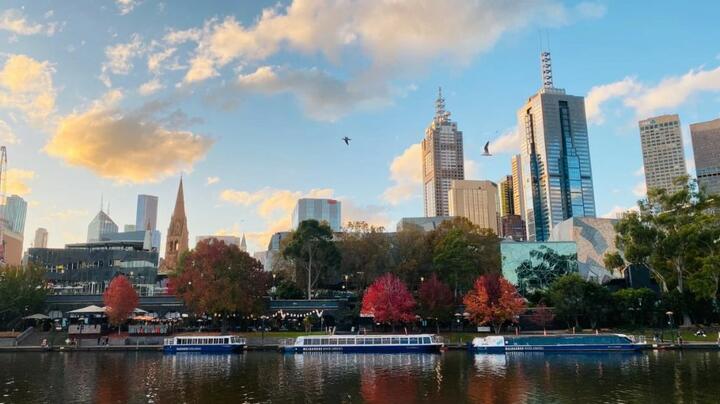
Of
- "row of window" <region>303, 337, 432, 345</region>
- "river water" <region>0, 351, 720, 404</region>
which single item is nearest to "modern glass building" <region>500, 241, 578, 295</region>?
"row of window" <region>303, 337, 432, 345</region>

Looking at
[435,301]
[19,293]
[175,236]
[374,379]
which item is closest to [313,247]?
[435,301]

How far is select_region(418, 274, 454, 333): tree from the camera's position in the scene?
9212 cm

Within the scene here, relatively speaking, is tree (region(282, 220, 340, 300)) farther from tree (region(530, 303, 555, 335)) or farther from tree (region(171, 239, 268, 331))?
tree (region(530, 303, 555, 335))

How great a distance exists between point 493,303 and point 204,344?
152ft

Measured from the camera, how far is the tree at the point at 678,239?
282 ft

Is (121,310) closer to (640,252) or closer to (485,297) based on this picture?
(485,297)

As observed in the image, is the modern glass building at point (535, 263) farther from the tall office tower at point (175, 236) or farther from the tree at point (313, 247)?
the tall office tower at point (175, 236)

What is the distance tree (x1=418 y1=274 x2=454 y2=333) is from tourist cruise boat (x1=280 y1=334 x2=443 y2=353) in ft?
34.5

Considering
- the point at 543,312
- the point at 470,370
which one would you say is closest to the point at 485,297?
the point at 543,312

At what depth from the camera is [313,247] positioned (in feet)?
383

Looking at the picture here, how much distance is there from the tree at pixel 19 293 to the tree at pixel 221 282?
29141 millimetres

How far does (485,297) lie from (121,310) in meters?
62.3

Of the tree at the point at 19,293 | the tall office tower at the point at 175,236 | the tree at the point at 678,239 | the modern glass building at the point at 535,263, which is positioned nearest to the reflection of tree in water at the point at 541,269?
the modern glass building at the point at 535,263

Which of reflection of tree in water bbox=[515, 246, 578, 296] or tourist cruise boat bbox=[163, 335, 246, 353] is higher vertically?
reflection of tree in water bbox=[515, 246, 578, 296]
